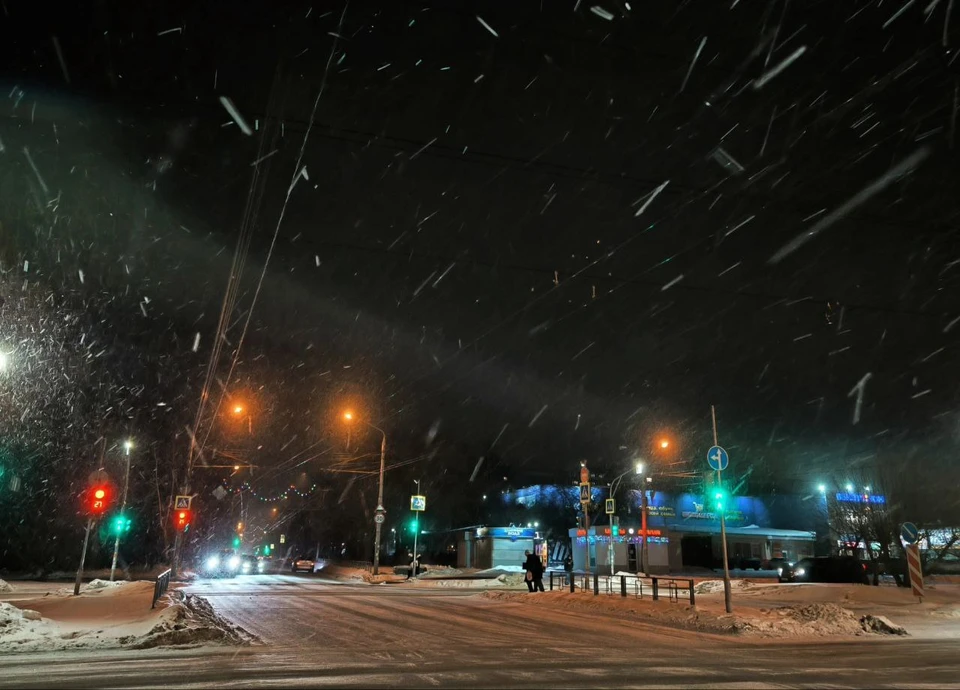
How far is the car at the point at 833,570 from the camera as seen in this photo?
1194 inches

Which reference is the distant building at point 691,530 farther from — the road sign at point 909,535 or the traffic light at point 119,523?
the traffic light at point 119,523

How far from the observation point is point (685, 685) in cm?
804

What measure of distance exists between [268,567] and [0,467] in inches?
1195

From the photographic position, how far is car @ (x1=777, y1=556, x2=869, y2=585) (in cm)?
3033

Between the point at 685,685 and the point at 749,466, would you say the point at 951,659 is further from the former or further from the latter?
the point at 749,466

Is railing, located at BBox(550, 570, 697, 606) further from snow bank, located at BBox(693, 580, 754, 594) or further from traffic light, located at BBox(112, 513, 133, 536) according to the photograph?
traffic light, located at BBox(112, 513, 133, 536)

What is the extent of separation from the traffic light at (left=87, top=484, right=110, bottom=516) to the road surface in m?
7.44

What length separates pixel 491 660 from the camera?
9812 millimetres

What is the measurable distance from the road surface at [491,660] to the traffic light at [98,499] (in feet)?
24.4

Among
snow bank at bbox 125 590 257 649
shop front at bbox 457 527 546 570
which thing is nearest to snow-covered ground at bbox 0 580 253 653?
snow bank at bbox 125 590 257 649

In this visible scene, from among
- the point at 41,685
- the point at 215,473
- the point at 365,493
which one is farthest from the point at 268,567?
the point at 41,685

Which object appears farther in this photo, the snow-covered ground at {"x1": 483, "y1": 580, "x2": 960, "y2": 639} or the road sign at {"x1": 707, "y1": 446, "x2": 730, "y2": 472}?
the road sign at {"x1": 707, "y1": 446, "x2": 730, "y2": 472}

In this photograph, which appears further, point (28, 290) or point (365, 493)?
point (365, 493)

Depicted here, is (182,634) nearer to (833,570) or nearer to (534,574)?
(534,574)
